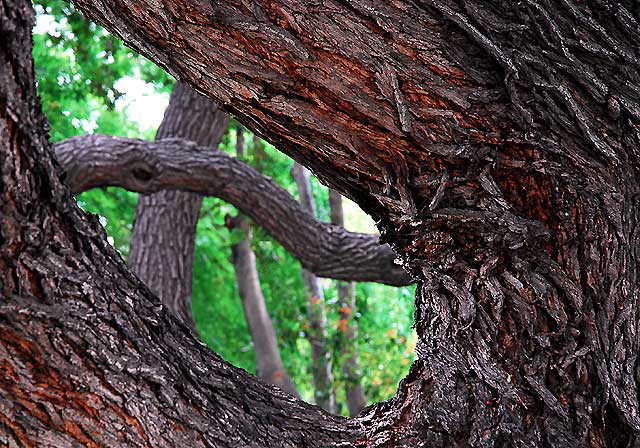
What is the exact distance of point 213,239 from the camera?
25.3ft

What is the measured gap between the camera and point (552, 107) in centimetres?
157

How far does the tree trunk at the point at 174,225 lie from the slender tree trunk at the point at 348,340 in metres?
1.41

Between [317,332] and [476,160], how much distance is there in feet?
18.6

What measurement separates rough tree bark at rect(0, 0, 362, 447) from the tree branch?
269cm

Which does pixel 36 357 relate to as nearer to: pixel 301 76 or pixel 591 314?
pixel 301 76

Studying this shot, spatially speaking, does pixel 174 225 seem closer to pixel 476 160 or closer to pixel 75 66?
pixel 75 66

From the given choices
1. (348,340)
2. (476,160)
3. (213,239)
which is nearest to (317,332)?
(348,340)

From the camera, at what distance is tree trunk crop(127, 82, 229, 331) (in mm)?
5008

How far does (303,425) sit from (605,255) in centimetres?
71

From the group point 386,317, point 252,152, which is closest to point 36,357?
point 252,152

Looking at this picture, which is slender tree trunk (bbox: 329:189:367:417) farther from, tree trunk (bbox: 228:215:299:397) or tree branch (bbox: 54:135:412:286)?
tree branch (bbox: 54:135:412:286)

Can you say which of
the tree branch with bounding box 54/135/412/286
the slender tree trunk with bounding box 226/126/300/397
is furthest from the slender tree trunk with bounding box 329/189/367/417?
the tree branch with bounding box 54/135/412/286

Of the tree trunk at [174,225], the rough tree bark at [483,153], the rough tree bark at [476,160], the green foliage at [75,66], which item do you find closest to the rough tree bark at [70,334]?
the rough tree bark at [476,160]

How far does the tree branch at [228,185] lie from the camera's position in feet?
14.0
